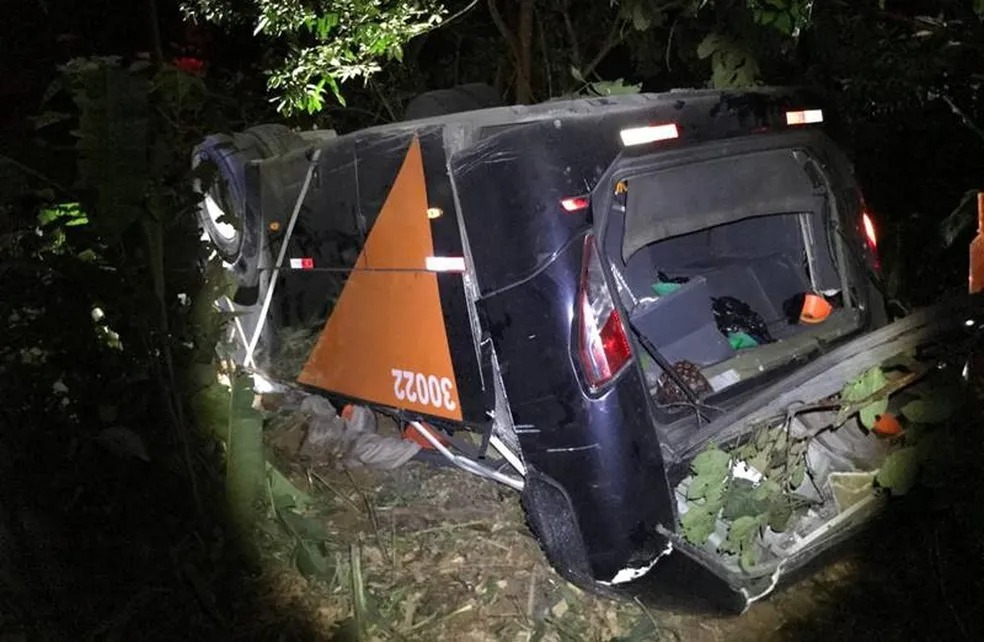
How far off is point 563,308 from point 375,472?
5.60 feet

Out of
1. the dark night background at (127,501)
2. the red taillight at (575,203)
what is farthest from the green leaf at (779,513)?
the red taillight at (575,203)

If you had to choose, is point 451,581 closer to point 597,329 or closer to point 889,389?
point 597,329

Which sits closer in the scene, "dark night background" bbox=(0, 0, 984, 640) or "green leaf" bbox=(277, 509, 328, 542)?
"dark night background" bbox=(0, 0, 984, 640)

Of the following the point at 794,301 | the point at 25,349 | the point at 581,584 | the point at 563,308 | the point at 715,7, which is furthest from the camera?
the point at 715,7

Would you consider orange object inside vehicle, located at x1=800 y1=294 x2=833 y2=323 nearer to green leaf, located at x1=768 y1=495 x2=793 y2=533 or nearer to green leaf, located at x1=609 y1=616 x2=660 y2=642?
green leaf, located at x1=768 y1=495 x2=793 y2=533

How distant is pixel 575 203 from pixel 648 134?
1.47 ft

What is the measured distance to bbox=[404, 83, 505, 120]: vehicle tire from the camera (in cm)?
454

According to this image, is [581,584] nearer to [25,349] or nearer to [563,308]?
[563,308]

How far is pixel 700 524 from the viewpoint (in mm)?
2672

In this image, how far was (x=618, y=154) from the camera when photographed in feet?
9.18

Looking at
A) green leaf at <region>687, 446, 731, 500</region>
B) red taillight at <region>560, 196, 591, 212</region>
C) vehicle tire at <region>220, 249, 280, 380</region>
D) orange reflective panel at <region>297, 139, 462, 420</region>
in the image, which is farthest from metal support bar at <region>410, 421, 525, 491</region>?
vehicle tire at <region>220, 249, 280, 380</region>

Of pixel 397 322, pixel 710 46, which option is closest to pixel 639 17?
pixel 710 46

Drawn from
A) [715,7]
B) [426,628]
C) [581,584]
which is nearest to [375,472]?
[426,628]

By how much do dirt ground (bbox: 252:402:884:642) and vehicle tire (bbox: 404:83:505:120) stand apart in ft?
6.54
